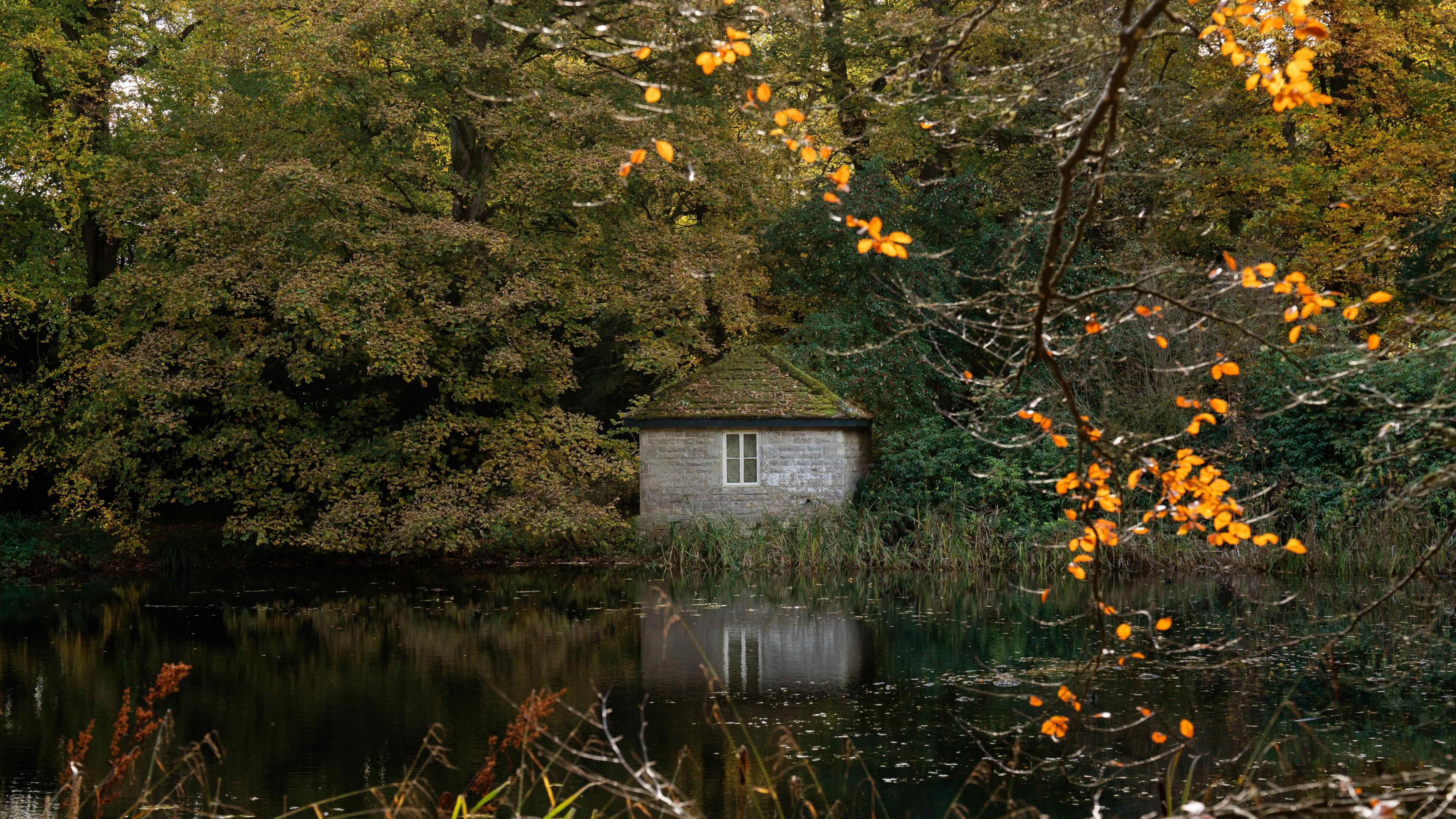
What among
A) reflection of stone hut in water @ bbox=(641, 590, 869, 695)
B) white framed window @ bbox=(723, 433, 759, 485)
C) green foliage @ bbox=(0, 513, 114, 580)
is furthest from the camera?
white framed window @ bbox=(723, 433, 759, 485)

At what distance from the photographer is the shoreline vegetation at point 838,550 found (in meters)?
15.9

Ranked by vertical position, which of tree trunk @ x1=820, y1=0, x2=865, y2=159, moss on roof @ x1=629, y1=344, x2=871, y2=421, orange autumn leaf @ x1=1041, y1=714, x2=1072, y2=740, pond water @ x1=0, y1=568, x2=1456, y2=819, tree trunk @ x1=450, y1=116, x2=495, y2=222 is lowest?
pond water @ x1=0, y1=568, x2=1456, y2=819

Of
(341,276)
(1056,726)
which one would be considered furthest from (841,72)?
(1056,726)

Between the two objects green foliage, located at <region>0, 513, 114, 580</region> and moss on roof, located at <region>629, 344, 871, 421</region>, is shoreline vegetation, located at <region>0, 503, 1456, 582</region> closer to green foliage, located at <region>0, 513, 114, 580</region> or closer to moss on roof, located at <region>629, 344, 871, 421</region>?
green foliage, located at <region>0, 513, 114, 580</region>

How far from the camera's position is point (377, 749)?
8.12 metres

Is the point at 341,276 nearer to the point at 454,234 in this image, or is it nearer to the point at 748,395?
the point at 454,234

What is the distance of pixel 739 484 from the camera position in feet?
67.8

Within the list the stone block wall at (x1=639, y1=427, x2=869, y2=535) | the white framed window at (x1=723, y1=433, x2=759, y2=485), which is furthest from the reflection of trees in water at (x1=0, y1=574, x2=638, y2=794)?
the white framed window at (x1=723, y1=433, x2=759, y2=485)

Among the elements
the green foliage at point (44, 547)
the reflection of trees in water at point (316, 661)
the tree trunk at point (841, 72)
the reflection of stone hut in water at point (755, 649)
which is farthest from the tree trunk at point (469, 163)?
the reflection of stone hut in water at point (755, 649)

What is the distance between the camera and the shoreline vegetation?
1588 centimetres

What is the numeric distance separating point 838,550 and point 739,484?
9.04 ft

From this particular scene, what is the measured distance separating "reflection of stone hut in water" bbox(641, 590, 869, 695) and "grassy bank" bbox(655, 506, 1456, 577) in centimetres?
343

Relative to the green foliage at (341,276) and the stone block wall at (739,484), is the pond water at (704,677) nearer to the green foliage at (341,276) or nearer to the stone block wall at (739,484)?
the green foliage at (341,276)

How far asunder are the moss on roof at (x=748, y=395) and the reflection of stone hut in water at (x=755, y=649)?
221 inches
